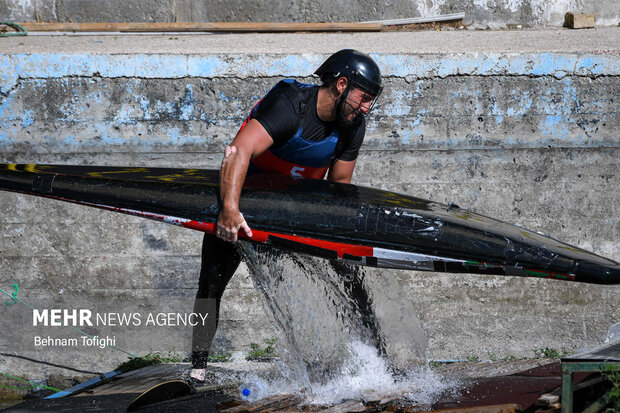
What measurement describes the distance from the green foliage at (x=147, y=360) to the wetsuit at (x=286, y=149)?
1.01 meters

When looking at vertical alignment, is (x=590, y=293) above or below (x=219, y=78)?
below

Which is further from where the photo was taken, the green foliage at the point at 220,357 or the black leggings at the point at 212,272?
the green foliage at the point at 220,357

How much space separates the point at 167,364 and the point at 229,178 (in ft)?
6.40

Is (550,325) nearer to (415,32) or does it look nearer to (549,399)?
(549,399)

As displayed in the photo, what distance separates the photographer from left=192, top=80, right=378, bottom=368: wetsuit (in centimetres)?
342

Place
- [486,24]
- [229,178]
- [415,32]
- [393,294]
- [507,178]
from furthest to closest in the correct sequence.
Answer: [486,24]
[415,32]
[507,178]
[393,294]
[229,178]

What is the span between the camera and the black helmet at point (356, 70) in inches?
137

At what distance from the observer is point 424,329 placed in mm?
4641

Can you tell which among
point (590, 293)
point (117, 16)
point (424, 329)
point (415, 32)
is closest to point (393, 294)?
point (424, 329)

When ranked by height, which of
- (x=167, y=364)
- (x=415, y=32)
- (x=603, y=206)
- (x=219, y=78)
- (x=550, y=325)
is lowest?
(x=167, y=364)

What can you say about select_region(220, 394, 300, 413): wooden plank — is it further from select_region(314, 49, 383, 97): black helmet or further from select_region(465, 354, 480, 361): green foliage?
select_region(314, 49, 383, 97): black helmet

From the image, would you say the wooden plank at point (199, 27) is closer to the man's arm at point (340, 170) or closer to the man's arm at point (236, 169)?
the man's arm at point (340, 170)

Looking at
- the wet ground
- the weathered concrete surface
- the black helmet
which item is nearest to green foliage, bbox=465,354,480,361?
the weathered concrete surface

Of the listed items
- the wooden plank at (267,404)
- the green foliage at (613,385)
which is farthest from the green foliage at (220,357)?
the green foliage at (613,385)
